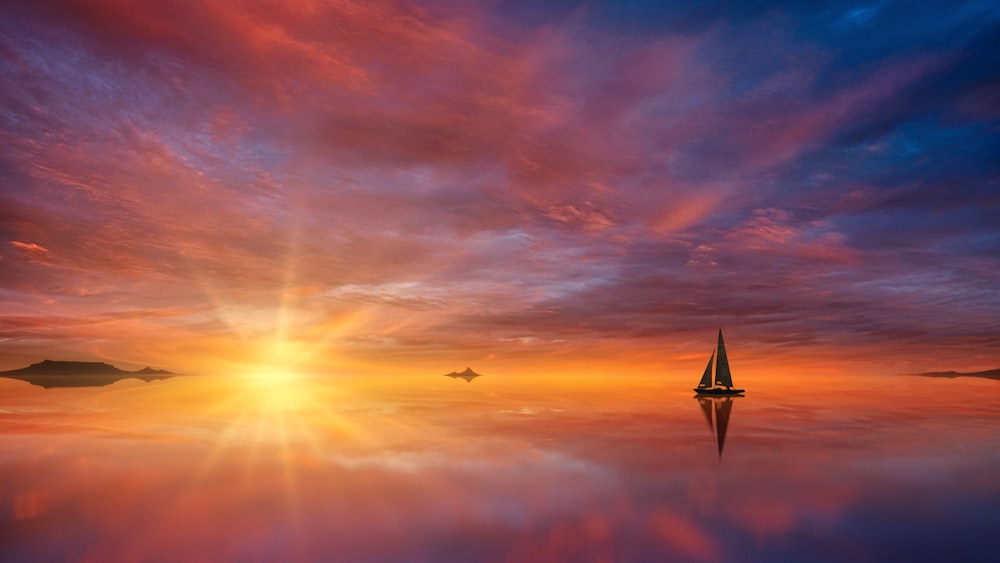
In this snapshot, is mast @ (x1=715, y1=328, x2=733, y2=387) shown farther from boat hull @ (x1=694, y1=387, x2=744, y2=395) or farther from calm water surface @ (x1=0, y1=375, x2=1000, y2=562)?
calm water surface @ (x1=0, y1=375, x2=1000, y2=562)

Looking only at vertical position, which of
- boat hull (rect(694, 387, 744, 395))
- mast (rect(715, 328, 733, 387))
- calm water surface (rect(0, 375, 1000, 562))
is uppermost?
mast (rect(715, 328, 733, 387))

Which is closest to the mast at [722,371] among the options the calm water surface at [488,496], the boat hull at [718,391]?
the boat hull at [718,391]

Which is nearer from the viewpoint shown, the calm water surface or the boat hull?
the calm water surface

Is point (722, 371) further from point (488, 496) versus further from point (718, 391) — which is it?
point (488, 496)

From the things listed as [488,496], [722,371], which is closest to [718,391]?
[722,371]

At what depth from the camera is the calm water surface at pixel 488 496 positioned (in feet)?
81.1

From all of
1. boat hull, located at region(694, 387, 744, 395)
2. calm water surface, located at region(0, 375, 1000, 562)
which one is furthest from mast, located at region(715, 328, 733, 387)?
calm water surface, located at region(0, 375, 1000, 562)

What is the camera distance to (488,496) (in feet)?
110

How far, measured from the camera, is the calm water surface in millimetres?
24719

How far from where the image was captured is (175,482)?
36719 millimetres

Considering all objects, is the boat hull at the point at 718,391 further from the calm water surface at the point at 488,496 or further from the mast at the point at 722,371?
the calm water surface at the point at 488,496

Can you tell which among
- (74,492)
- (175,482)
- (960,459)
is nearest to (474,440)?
(175,482)

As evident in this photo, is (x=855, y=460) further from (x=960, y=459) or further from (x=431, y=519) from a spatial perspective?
(x=431, y=519)

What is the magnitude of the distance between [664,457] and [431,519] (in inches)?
1152
